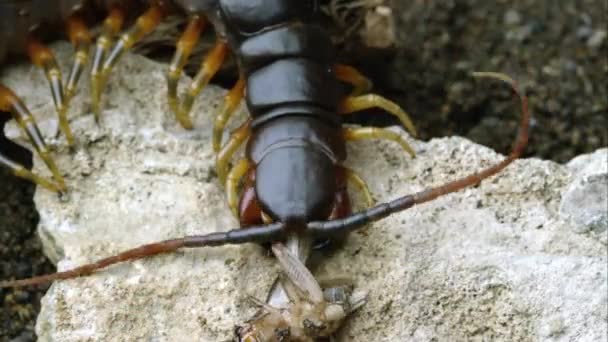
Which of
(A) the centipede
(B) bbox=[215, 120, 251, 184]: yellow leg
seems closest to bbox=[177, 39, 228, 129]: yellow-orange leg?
(A) the centipede

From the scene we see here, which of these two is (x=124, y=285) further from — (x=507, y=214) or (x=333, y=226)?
(x=507, y=214)

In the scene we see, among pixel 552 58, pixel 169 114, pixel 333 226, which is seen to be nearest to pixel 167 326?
pixel 333 226

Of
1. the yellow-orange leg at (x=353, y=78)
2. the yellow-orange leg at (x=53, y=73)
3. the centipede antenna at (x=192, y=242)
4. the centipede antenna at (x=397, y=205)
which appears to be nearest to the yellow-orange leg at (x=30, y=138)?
the yellow-orange leg at (x=53, y=73)

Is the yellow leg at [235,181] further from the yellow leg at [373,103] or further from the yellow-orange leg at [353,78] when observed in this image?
the yellow-orange leg at [353,78]

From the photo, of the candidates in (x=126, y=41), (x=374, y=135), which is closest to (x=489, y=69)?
(x=374, y=135)

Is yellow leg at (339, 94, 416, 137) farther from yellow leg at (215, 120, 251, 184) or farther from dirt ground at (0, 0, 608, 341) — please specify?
dirt ground at (0, 0, 608, 341)

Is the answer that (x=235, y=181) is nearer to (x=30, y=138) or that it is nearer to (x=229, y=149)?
(x=229, y=149)
